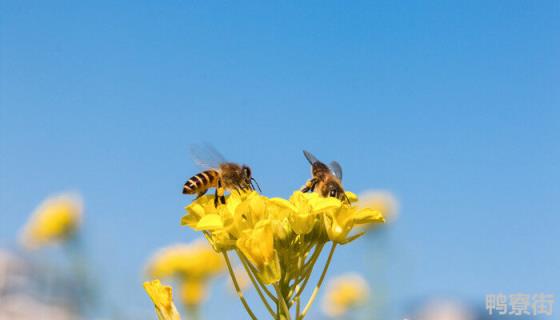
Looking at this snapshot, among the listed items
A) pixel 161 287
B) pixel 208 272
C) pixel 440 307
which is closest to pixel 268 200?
pixel 161 287

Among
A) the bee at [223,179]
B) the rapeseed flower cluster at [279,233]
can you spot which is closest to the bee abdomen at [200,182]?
the bee at [223,179]

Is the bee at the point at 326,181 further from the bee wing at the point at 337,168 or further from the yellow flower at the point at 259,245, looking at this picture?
the yellow flower at the point at 259,245

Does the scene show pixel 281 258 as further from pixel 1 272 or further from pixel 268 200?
pixel 1 272

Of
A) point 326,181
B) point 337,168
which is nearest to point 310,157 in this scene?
point 337,168

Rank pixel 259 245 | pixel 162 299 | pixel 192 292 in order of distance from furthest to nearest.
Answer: pixel 192 292, pixel 162 299, pixel 259 245

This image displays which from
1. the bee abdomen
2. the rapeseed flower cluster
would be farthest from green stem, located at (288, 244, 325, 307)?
the bee abdomen

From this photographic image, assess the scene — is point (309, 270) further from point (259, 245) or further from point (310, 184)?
point (310, 184)
